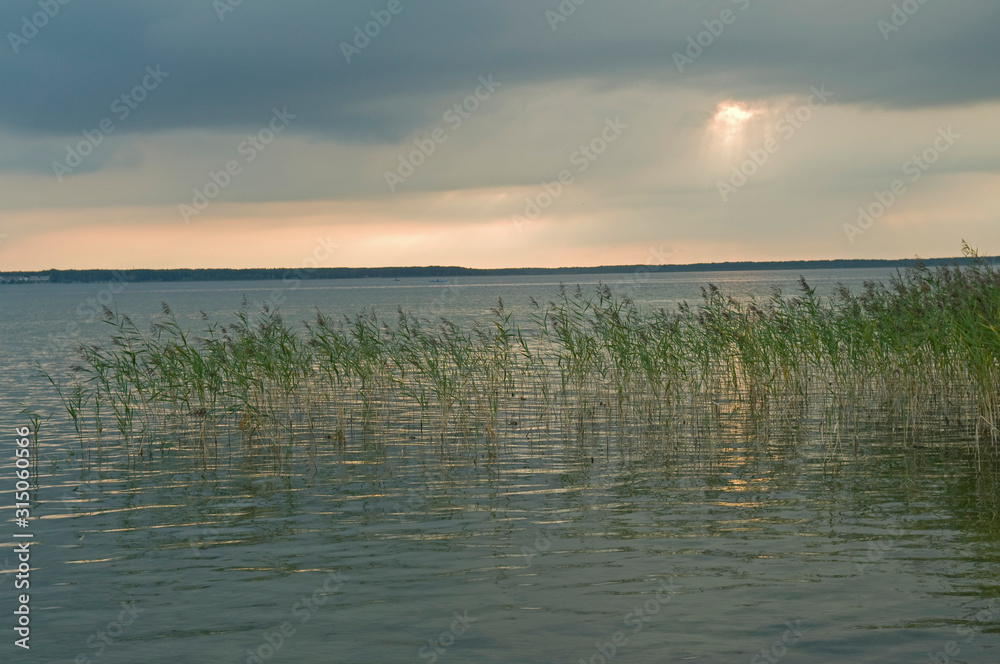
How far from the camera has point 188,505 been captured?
560 inches

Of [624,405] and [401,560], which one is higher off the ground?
[624,405]

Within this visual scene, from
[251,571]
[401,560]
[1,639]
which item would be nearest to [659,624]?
[401,560]

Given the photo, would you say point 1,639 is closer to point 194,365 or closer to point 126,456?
point 126,456

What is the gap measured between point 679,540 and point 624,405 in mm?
11605

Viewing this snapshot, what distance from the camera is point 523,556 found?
1123cm
